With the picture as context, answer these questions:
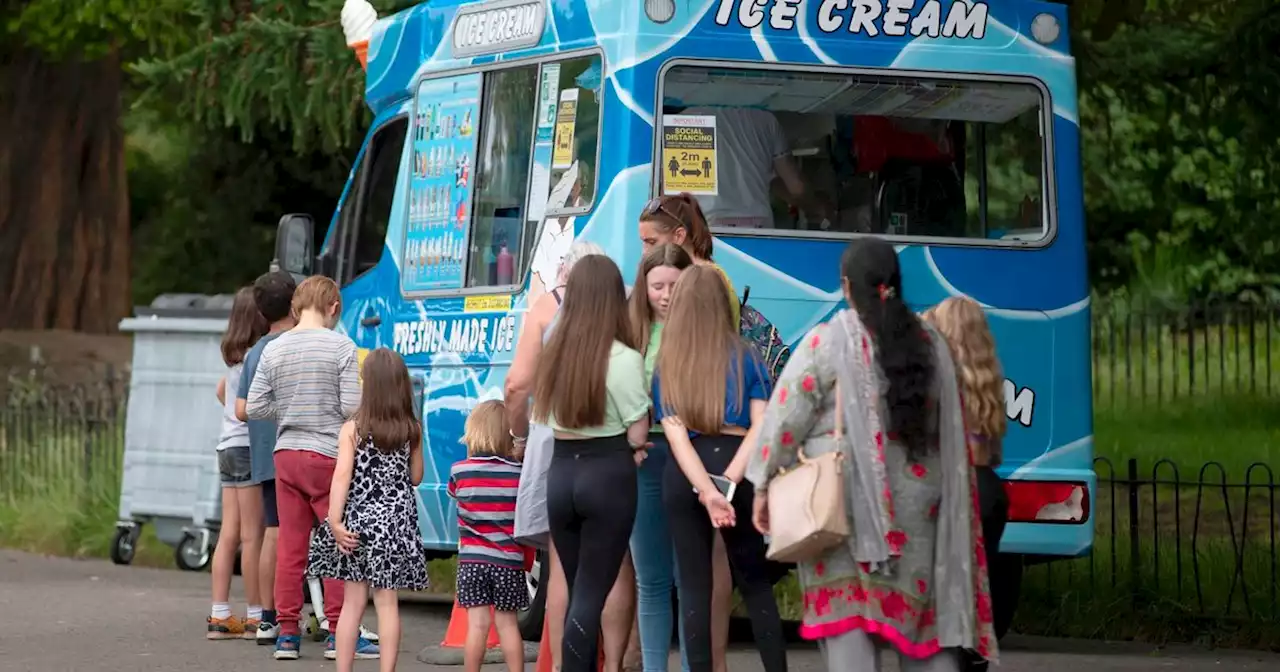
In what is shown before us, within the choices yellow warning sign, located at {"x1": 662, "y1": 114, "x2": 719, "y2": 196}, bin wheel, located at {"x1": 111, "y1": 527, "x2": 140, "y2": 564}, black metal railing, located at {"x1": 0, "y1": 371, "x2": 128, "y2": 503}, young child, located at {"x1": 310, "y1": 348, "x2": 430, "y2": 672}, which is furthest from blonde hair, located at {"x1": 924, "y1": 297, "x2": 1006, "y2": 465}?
black metal railing, located at {"x1": 0, "y1": 371, "x2": 128, "y2": 503}

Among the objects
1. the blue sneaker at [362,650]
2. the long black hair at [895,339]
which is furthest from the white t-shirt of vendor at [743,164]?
the long black hair at [895,339]

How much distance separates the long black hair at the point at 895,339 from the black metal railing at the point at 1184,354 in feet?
49.2

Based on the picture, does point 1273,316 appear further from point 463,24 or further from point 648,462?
point 648,462

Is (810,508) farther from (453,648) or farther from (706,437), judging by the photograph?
(453,648)

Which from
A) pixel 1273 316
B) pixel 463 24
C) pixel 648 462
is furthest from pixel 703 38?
pixel 1273 316

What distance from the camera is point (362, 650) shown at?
33.8 ft

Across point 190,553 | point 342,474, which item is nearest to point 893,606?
point 342,474

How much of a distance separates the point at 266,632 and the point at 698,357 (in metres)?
3.96

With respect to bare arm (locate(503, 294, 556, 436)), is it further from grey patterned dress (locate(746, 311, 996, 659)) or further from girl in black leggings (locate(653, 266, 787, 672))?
grey patterned dress (locate(746, 311, 996, 659))

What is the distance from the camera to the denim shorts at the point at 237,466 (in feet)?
35.1

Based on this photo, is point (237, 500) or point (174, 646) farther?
point (237, 500)

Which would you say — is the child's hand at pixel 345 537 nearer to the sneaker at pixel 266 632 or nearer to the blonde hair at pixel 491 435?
the blonde hair at pixel 491 435

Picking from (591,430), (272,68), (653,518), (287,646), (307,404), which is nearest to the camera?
(591,430)

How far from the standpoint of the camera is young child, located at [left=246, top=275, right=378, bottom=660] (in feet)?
31.6
